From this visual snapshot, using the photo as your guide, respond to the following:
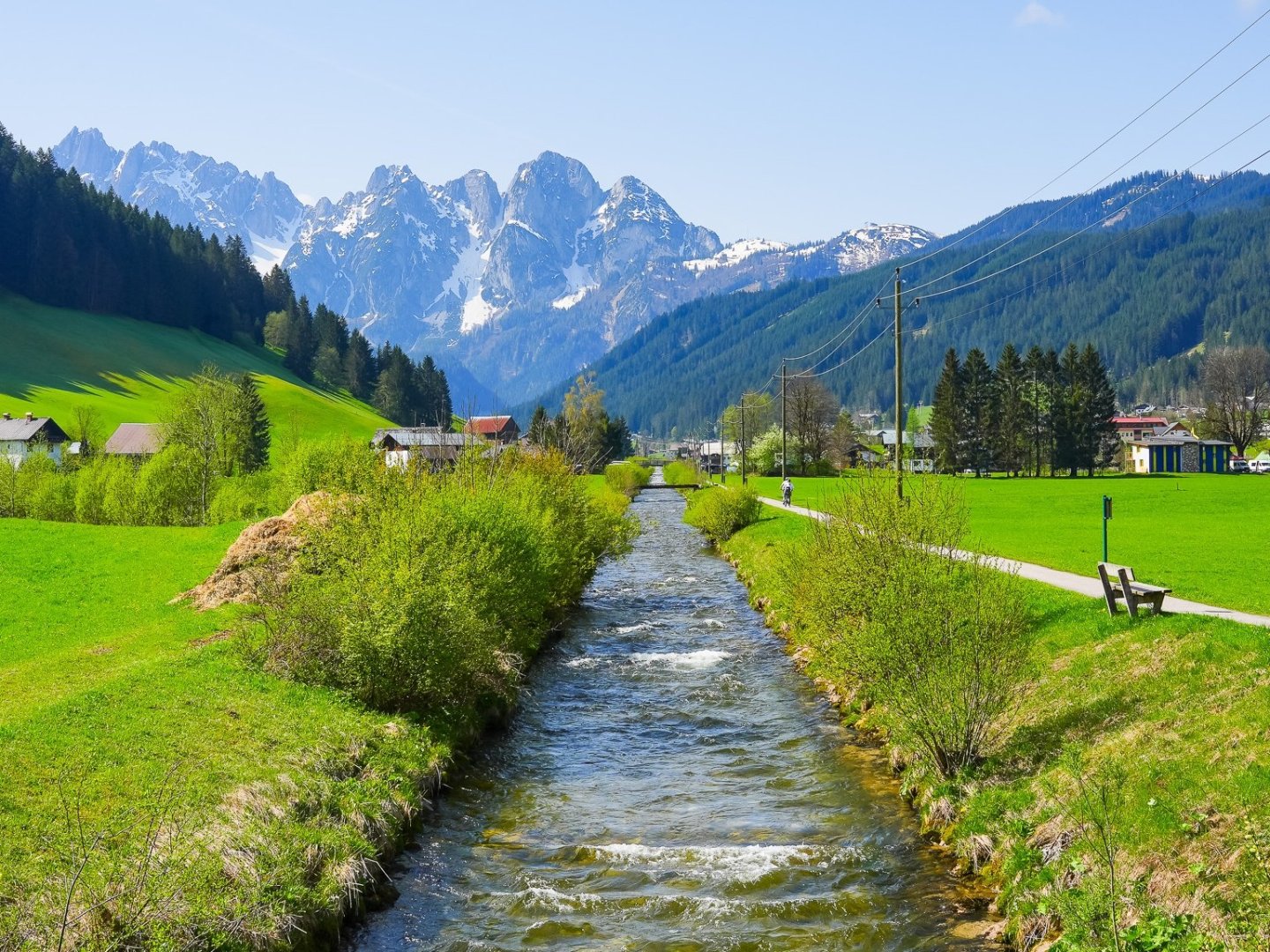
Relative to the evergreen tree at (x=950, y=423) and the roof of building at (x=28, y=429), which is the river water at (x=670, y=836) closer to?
the roof of building at (x=28, y=429)

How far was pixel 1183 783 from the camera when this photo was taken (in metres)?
13.5

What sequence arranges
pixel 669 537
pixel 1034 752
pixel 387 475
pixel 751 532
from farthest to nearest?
pixel 669 537 → pixel 751 532 → pixel 387 475 → pixel 1034 752

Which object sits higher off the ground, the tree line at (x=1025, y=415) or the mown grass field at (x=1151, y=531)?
the tree line at (x=1025, y=415)

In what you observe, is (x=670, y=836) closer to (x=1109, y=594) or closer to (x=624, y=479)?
(x=1109, y=594)

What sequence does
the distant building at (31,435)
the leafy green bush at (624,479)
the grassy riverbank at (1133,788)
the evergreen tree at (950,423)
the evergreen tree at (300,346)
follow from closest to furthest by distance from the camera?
the grassy riverbank at (1133,788) < the distant building at (31,435) < the leafy green bush at (624,479) < the evergreen tree at (950,423) < the evergreen tree at (300,346)

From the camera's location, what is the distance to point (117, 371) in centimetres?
13475

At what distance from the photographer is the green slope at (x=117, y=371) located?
11888cm

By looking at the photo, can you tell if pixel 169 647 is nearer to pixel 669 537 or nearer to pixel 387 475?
pixel 387 475

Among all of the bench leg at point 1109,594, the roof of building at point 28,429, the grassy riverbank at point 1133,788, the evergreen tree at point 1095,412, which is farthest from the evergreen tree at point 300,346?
the grassy riverbank at point 1133,788

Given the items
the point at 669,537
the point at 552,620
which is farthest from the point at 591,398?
the point at 552,620

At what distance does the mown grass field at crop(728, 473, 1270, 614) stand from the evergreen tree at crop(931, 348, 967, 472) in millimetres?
37480

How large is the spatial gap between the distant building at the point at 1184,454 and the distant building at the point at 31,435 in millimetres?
138799

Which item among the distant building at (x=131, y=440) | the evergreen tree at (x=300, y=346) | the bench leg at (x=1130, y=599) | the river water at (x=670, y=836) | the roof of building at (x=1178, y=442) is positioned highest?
the evergreen tree at (x=300, y=346)

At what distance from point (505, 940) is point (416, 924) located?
1.40 meters
